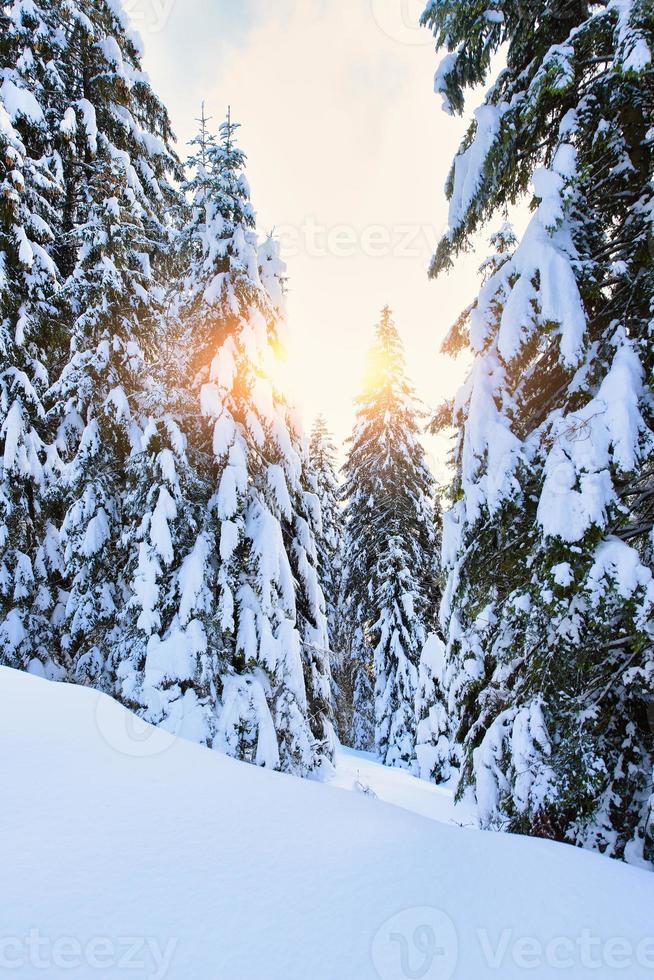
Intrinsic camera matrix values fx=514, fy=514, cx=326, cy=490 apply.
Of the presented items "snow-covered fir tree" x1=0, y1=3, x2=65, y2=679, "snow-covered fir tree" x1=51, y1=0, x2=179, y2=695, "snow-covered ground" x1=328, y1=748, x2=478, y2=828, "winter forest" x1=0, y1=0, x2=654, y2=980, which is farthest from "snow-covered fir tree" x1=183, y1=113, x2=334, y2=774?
"snow-covered fir tree" x1=0, y1=3, x2=65, y2=679

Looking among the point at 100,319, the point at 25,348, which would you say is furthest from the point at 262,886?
the point at 25,348

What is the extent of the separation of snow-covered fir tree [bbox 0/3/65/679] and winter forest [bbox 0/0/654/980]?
0.17 ft

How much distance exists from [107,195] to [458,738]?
11218 mm

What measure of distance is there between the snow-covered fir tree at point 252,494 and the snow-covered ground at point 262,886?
514 centimetres

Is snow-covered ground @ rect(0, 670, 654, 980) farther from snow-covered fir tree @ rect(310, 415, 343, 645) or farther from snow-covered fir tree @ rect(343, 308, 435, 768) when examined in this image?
snow-covered fir tree @ rect(310, 415, 343, 645)

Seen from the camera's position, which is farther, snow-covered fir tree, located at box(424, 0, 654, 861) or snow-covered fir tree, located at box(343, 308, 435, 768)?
snow-covered fir tree, located at box(343, 308, 435, 768)

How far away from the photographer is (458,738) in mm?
6086

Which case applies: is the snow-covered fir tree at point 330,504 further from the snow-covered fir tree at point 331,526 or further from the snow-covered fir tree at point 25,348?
the snow-covered fir tree at point 25,348

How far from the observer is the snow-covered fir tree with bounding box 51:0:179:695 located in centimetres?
905

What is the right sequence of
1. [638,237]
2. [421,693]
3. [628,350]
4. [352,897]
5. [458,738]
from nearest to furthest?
[352,897], [628,350], [638,237], [458,738], [421,693]

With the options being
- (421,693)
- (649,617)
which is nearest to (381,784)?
(421,693)

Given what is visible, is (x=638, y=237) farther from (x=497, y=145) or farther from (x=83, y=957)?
(x=83, y=957)

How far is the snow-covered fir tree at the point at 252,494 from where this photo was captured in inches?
323

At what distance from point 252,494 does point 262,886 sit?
23.6 feet
